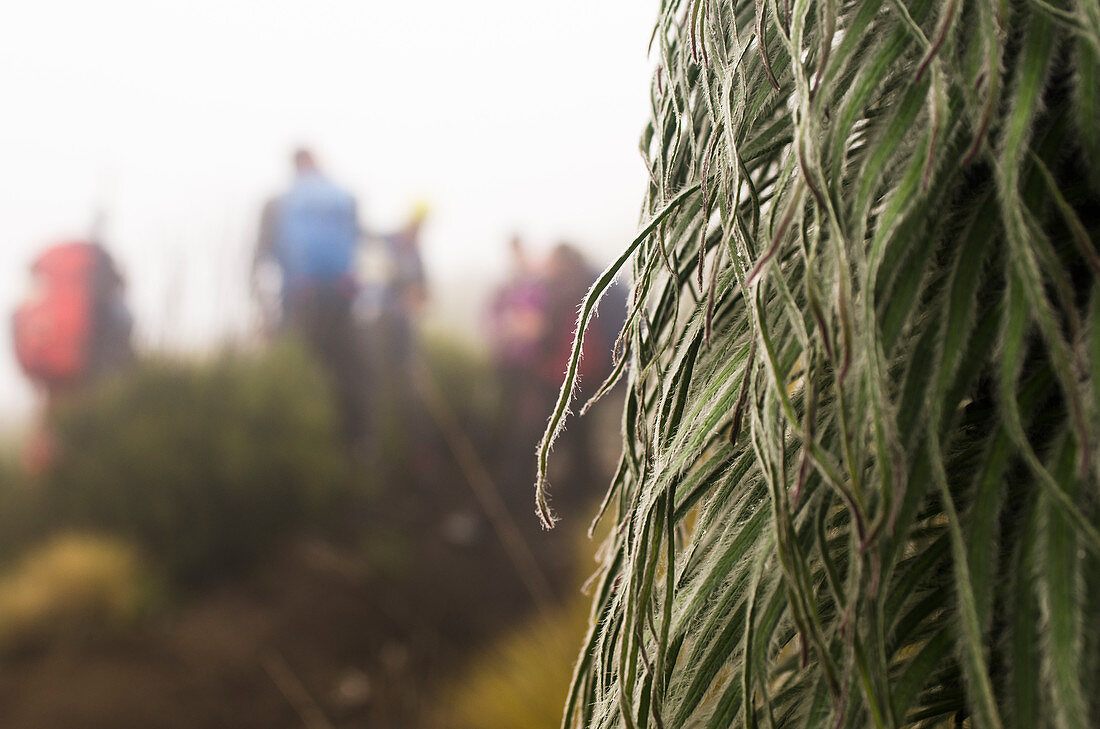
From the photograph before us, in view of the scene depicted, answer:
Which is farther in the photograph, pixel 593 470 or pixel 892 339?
pixel 593 470

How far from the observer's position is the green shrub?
2412mm

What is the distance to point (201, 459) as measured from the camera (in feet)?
8.45

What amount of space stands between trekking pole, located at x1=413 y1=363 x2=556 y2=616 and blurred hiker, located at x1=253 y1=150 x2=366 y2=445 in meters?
0.23

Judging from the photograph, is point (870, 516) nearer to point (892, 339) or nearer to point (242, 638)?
point (892, 339)

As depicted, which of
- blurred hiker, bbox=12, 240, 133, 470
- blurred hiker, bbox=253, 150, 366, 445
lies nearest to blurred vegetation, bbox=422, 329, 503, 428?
blurred hiker, bbox=253, 150, 366, 445

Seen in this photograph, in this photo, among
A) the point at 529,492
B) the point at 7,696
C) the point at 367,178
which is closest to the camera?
the point at 7,696

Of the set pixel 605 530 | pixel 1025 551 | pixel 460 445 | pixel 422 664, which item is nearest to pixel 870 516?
pixel 1025 551

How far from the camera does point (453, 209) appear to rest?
2.79 meters

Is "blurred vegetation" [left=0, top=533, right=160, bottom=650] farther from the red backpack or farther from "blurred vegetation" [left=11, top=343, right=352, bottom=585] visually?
the red backpack

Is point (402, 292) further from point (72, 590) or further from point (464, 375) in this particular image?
point (72, 590)

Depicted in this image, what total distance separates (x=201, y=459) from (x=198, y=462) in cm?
1

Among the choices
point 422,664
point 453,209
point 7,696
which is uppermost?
point 453,209

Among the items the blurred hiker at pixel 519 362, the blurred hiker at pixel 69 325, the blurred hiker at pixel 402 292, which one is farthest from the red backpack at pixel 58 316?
the blurred hiker at pixel 519 362

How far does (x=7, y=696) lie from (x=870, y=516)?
102 inches
